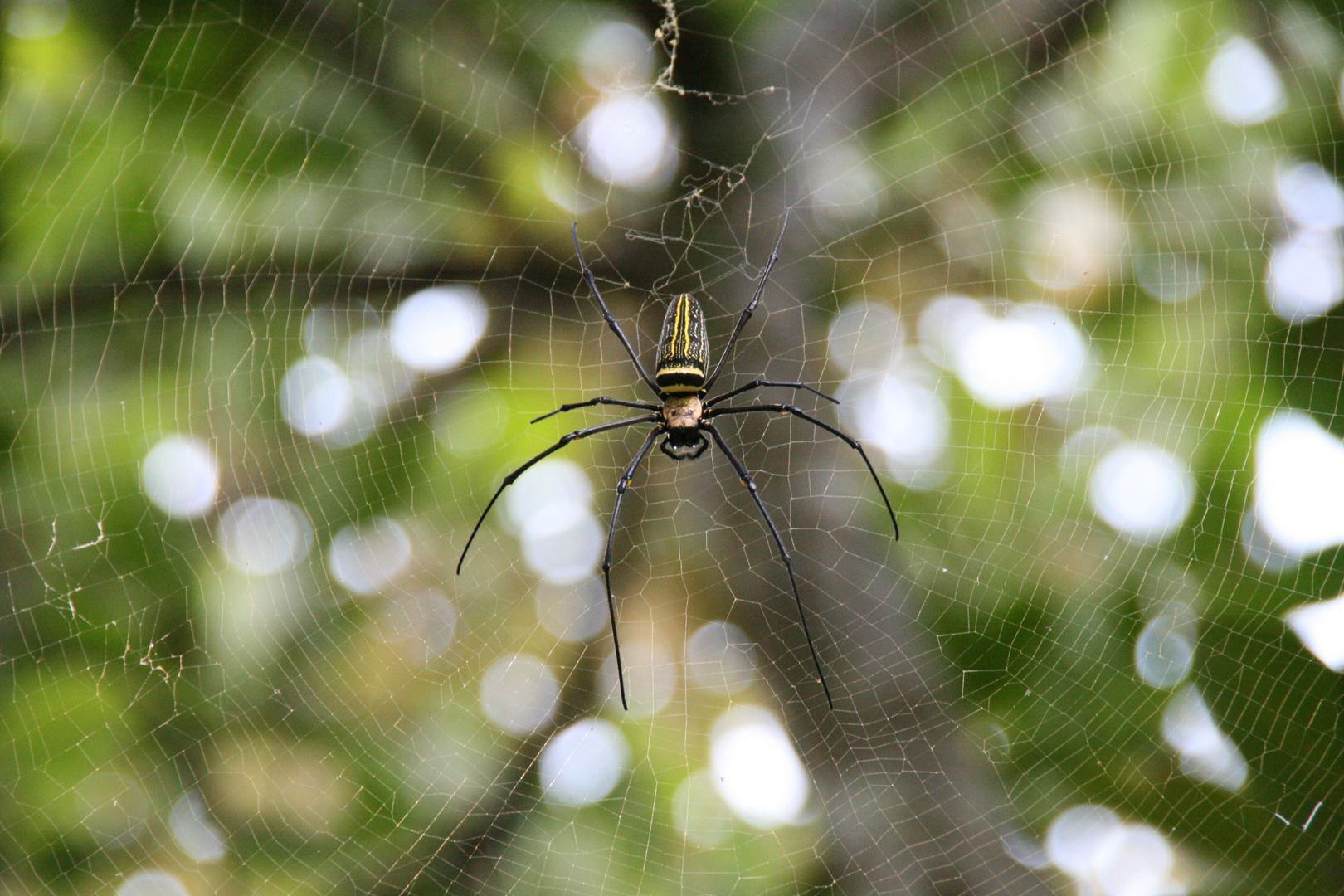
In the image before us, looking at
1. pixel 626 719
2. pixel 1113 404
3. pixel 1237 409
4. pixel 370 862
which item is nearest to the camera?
pixel 1237 409

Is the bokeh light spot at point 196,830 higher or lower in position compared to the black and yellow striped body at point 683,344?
lower

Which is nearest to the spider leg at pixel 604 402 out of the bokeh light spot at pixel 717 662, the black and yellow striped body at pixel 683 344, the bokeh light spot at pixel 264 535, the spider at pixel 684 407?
the spider at pixel 684 407

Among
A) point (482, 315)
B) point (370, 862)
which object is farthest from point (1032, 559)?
point (370, 862)

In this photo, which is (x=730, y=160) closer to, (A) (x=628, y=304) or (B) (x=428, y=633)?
(A) (x=628, y=304)

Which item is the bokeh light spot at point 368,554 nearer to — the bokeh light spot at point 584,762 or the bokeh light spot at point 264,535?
the bokeh light spot at point 264,535

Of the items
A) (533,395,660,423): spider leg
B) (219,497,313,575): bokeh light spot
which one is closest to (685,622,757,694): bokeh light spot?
(533,395,660,423): spider leg

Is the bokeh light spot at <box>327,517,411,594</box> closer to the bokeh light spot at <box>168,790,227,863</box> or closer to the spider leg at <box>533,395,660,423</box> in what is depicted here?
the bokeh light spot at <box>168,790,227,863</box>

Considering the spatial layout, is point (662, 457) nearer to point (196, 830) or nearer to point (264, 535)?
point (264, 535)
